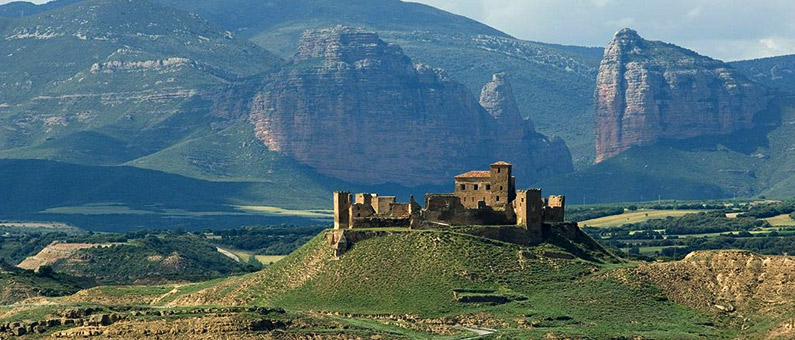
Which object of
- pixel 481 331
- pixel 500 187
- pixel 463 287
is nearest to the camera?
pixel 481 331

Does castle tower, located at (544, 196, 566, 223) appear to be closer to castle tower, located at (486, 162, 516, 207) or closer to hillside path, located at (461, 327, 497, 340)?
castle tower, located at (486, 162, 516, 207)

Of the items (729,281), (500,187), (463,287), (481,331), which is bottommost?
(481,331)

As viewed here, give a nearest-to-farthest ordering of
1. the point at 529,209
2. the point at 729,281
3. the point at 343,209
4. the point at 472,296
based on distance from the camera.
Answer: the point at 472,296 → the point at 729,281 → the point at 529,209 → the point at 343,209

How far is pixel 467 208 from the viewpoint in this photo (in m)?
157

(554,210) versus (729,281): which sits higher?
(554,210)

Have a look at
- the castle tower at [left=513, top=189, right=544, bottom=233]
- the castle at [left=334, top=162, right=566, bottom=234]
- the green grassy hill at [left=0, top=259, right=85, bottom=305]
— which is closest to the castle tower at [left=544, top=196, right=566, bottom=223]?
the castle at [left=334, top=162, right=566, bottom=234]

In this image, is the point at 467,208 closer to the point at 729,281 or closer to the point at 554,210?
Result: the point at 554,210

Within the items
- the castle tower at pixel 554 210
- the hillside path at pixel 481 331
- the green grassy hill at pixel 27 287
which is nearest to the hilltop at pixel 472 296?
the hillside path at pixel 481 331

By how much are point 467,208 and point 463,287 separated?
38.7 feet

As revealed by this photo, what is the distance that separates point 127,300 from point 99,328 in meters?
32.6

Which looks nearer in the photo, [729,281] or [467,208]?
[729,281]

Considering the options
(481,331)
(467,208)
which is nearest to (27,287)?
(467,208)

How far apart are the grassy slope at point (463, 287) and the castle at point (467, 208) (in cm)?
239

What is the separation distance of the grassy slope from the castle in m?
2.39
